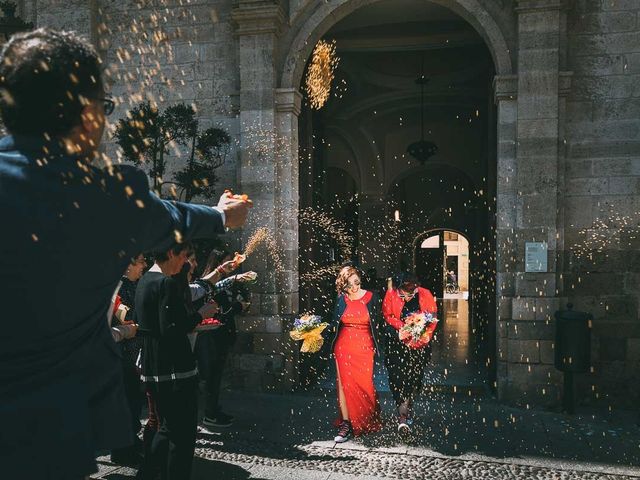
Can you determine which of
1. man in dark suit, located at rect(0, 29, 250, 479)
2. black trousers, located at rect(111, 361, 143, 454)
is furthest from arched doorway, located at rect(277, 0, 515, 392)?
man in dark suit, located at rect(0, 29, 250, 479)

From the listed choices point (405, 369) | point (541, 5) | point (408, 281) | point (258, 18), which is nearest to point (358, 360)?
point (405, 369)

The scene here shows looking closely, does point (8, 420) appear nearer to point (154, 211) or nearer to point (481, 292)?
point (154, 211)

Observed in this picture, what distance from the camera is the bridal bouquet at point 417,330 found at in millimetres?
5730

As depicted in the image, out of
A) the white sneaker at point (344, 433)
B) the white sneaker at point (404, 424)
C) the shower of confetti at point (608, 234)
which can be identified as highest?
the shower of confetti at point (608, 234)

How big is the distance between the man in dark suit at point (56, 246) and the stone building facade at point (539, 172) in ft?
19.9

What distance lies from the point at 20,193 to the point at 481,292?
445 inches

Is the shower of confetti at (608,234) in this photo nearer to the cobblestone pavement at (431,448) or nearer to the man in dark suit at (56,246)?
the cobblestone pavement at (431,448)

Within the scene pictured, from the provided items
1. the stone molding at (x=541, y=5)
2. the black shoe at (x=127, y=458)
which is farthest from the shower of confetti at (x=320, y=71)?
the black shoe at (x=127, y=458)

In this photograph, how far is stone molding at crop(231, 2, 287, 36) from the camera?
7191 mm

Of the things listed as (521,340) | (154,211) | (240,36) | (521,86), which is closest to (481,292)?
(521,340)

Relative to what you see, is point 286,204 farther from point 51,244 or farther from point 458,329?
point 458,329

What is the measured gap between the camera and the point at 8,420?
1.16m

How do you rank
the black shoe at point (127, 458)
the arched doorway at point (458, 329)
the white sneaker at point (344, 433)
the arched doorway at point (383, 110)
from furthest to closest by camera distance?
the arched doorway at point (458, 329)
the arched doorway at point (383, 110)
the white sneaker at point (344, 433)
the black shoe at point (127, 458)

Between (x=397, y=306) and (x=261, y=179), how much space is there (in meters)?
2.41
